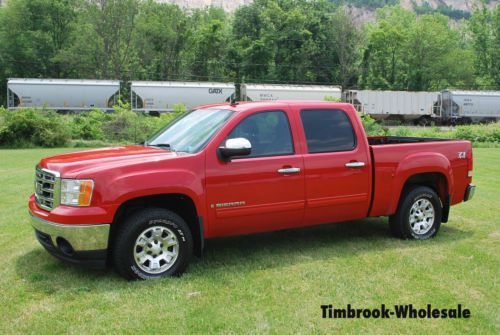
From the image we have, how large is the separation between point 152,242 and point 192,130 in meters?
1.47

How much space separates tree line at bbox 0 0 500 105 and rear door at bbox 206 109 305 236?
57.6 m

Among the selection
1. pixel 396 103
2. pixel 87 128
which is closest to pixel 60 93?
pixel 87 128

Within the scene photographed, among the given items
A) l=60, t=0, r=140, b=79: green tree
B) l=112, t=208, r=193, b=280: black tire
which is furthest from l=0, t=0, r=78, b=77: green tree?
l=112, t=208, r=193, b=280: black tire

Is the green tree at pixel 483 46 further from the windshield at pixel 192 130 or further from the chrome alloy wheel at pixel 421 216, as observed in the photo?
the windshield at pixel 192 130

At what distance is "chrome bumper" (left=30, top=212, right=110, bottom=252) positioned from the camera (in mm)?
4852

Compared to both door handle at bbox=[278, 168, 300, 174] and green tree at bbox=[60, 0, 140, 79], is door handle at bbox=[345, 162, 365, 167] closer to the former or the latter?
door handle at bbox=[278, 168, 300, 174]

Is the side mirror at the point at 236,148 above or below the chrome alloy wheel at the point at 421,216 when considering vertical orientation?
above

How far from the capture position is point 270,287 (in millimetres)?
5016

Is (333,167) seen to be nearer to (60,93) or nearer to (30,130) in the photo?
(30,130)

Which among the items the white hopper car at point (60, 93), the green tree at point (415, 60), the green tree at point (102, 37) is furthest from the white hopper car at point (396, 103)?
the green tree at point (102, 37)

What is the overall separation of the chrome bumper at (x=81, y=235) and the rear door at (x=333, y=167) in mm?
2386

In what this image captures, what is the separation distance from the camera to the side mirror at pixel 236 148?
528 cm

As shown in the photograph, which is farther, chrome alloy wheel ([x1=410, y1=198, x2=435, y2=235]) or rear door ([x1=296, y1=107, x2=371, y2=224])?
chrome alloy wheel ([x1=410, y1=198, x2=435, y2=235])

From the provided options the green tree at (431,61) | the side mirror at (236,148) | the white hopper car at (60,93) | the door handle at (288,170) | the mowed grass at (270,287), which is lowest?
the mowed grass at (270,287)
